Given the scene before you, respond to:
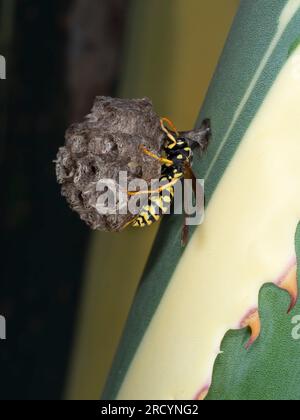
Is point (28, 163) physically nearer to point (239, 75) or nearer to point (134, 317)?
point (134, 317)

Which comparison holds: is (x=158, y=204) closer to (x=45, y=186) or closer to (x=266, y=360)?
(x=266, y=360)

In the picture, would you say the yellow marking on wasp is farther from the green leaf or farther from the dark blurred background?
the dark blurred background

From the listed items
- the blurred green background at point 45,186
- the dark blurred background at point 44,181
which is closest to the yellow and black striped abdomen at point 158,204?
the blurred green background at point 45,186

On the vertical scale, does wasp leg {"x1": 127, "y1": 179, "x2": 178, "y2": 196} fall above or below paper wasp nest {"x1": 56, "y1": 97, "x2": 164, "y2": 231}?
below

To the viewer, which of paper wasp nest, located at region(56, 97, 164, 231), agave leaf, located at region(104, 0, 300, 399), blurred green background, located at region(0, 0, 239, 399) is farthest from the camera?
blurred green background, located at region(0, 0, 239, 399)

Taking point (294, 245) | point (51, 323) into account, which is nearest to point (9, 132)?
point (51, 323)

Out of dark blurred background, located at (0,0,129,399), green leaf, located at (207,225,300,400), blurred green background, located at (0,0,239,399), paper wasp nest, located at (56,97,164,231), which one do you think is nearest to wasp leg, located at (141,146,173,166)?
paper wasp nest, located at (56,97,164,231)

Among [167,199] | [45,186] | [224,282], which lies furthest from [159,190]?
[45,186]

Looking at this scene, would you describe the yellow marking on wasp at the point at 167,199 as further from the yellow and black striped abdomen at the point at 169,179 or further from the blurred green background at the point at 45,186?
the blurred green background at the point at 45,186
